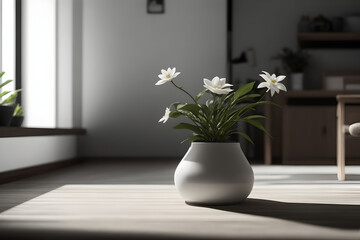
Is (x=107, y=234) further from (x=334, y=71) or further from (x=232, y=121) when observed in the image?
(x=334, y=71)

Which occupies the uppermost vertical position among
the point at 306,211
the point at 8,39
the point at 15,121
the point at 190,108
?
the point at 8,39

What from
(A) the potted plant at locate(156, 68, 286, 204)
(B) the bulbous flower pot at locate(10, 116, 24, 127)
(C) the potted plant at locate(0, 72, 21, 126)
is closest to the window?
(B) the bulbous flower pot at locate(10, 116, 24, 127)

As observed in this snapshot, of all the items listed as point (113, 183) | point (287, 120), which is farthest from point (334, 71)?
point (113, 183)

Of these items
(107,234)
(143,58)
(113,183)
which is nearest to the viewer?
(107,234)

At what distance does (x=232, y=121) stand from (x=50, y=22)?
2.97m

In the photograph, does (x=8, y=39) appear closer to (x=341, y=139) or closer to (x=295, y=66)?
(x=341, y=139)

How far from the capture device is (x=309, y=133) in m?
4.53

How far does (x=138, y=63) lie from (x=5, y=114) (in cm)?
219

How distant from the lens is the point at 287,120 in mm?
4520

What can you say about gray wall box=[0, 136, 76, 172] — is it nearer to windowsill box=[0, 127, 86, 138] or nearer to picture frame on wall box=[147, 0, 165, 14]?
windowsill box=[0, 127, 86, 138]

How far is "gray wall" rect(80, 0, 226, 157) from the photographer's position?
491 centimetres

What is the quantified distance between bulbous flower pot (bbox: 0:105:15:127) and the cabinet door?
2542 millimetres

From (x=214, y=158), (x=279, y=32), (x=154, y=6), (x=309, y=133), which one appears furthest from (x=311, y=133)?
(x=214, y=158)

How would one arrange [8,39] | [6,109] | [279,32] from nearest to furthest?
[6,109], [8,39], [279,32]
